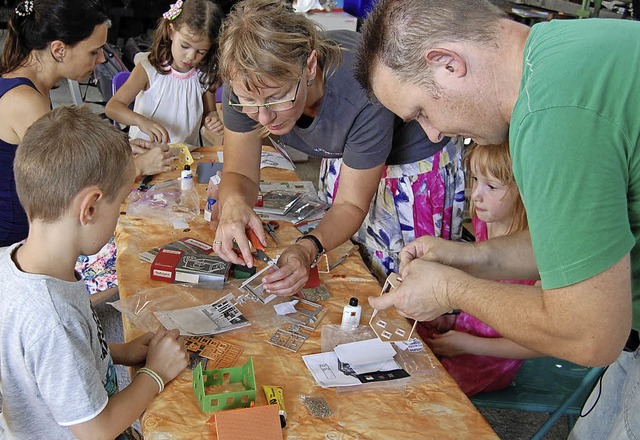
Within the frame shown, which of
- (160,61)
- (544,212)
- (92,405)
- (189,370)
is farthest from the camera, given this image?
(160,61)

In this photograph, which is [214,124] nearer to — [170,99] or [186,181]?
[170,99]

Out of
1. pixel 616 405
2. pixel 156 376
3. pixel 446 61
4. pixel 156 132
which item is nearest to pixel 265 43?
pixel 446 61

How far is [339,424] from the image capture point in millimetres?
1242

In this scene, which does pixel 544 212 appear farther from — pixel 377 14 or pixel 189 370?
pixel 189 370

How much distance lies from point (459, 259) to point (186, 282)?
0.78 metres

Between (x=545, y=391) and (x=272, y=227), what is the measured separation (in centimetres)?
108

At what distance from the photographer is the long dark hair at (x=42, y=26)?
85.6 inches

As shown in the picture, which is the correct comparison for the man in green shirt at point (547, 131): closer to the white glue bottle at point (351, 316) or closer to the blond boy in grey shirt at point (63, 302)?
the white glue bottle at point (351, 316)

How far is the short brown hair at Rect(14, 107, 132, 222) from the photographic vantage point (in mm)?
1255

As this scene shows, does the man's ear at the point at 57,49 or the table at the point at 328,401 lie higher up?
the man's ear at the point at 57,49

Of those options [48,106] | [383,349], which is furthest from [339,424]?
[48,106]

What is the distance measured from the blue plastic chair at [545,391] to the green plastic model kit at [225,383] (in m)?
0.86

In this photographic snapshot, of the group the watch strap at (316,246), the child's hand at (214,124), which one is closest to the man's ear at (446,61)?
the watch strap at (316,246)

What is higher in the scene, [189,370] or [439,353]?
[189,370]
